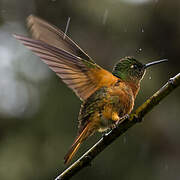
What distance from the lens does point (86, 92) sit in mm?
2338

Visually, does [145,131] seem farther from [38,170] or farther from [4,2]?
Answer: [4,2]

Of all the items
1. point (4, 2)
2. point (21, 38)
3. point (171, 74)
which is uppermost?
point (21, 38)

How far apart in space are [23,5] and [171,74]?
309 centimetres

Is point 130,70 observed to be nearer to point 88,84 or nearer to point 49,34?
point 88,84

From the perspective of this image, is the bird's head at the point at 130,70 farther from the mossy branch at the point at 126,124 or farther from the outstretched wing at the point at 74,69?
the mossy branch at the point at 126,124

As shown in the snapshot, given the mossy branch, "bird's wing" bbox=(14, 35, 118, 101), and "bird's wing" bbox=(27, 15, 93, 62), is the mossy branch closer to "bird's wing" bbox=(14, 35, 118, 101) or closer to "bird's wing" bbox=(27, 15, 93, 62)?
"bird's wing" bbox=(14, 35, 118, 101)

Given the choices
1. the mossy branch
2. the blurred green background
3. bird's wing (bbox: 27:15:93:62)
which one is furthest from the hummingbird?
the blurred green background

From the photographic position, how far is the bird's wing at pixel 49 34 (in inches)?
92.9

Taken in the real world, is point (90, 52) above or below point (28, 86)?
above

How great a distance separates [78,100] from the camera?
526 cm

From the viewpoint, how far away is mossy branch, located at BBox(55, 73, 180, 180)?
63.9 inches

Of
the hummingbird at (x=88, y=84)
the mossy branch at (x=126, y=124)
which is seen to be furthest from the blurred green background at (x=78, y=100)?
the mossy branch at (x=126, y=124)

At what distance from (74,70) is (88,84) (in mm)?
186

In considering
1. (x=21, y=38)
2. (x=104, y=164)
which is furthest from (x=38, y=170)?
(x=21, y=38)
